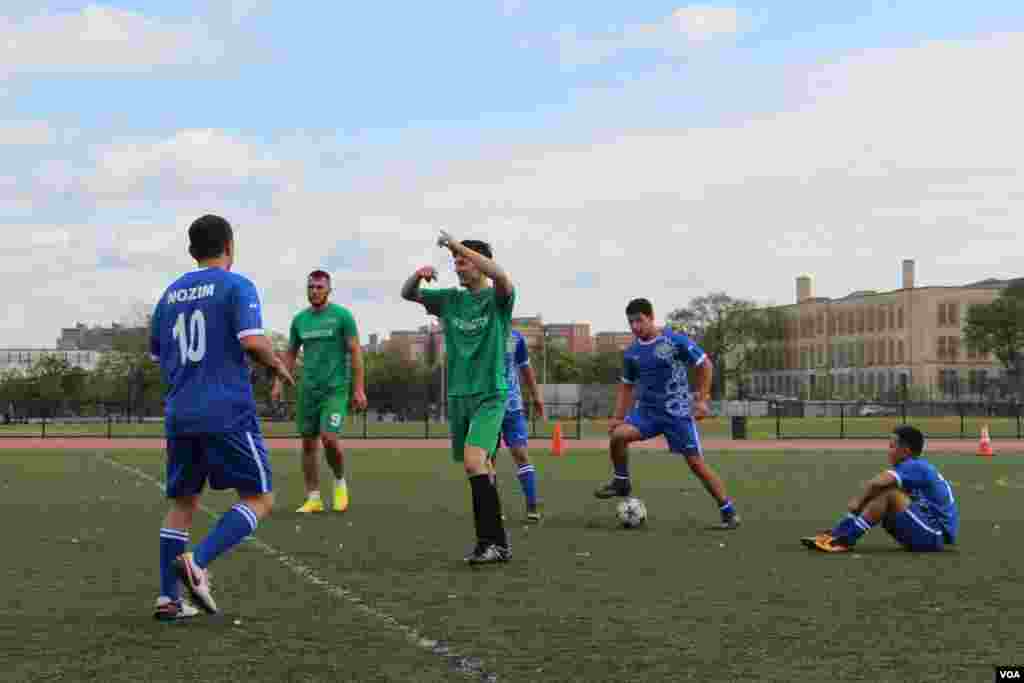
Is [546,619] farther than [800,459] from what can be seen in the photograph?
No

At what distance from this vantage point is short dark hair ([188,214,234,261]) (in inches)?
256

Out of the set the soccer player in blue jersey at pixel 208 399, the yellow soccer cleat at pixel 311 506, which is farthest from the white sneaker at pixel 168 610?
the yellow soccer cleat at pixel 311 506

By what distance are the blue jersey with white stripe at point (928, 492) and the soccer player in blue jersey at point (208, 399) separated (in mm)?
4582

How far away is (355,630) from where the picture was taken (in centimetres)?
609

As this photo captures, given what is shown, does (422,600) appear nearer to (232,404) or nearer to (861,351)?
(232,404)

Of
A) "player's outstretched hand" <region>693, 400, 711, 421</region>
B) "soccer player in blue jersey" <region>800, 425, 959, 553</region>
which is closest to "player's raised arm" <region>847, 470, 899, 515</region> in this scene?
"soccer player in blue jersey" <region>800, 425, 959, 553</region>

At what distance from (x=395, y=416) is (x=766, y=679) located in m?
49.5

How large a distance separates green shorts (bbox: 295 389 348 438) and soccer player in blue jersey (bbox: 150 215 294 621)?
18.3ft

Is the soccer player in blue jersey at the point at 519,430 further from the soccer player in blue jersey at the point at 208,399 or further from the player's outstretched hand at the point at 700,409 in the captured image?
the soccer player in blue jersey at the point at 208,399

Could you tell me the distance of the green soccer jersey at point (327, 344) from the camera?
1217 cm

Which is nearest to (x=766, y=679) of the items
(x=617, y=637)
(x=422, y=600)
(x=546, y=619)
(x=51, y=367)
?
(x=617, y=637)

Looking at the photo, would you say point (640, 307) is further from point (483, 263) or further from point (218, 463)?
point (218, 463)

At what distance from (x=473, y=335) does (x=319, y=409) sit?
4.00 m

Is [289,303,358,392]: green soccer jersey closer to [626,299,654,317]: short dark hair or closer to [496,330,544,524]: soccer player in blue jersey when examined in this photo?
[496,330,544,524]: soccer player in blue jersey
